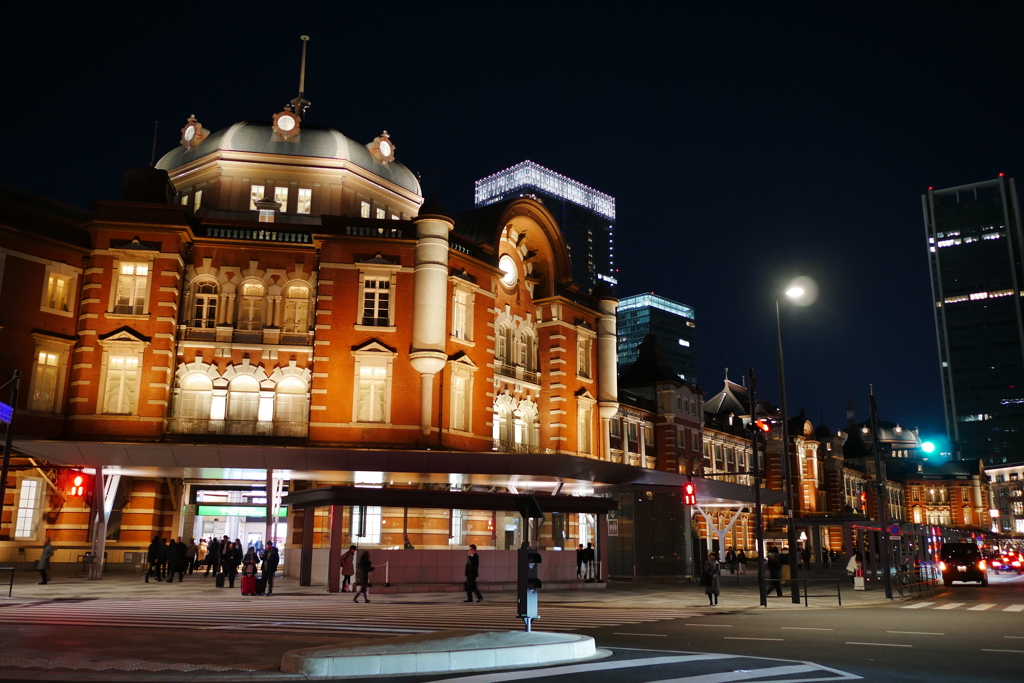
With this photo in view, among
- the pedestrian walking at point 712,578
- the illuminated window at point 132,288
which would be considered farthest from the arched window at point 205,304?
the pedestrian walking at point 712,578

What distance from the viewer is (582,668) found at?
1189 centimetres

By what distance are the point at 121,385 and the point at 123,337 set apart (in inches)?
74.6

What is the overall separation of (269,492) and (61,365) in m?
10.8

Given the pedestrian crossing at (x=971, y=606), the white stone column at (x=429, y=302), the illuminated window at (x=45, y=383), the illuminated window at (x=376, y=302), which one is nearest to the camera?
the pedestrian crossing at (x=971, y=606)

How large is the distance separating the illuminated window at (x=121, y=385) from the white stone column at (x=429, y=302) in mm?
11012

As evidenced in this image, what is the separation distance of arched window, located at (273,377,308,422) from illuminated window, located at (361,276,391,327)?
3.83 m

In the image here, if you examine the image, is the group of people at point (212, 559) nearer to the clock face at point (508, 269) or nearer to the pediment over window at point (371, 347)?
the pediment over window at point (371, 347)

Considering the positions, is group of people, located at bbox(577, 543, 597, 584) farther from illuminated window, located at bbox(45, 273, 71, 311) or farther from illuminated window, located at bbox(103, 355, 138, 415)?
illuminated window, located at bbox(45, 273, 71, 311)

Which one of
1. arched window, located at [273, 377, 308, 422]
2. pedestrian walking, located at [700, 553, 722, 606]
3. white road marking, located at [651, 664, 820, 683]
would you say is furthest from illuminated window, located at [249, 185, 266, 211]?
white road marking, located at [651, 664, 820, 683]

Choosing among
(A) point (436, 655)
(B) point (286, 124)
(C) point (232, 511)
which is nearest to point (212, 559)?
(C) point (232, 511)

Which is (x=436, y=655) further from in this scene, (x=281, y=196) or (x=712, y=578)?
(x=281, y=196)

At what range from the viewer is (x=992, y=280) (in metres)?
182

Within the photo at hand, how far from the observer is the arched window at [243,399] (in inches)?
1438

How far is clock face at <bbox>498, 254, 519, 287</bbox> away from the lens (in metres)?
45.3
